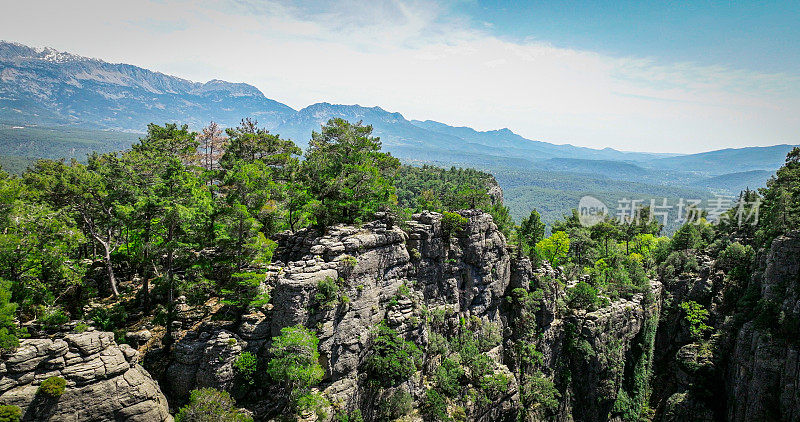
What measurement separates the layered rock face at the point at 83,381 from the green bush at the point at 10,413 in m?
0.48

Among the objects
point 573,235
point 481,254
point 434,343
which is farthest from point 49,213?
point 573,235

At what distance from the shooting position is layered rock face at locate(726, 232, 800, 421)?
38906mm

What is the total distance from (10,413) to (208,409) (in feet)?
26.8

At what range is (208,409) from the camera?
752 inches

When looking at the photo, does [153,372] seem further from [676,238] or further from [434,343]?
[676,238]

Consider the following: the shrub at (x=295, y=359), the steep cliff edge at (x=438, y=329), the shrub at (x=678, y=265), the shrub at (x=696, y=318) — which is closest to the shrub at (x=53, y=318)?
the steep cliff edge at (x=438, y=329)

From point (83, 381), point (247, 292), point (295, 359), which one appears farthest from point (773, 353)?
point (83, 381)

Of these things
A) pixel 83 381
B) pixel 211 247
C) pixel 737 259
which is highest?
pixel 211 247

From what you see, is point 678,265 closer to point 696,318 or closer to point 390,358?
point 696,318

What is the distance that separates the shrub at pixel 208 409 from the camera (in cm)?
1902

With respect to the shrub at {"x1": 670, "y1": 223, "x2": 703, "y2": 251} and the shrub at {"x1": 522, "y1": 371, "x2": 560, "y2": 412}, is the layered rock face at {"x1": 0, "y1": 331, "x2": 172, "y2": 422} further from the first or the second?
the shrub at {"x1": 670, "y1": 223, "x2": 703, "y2": 251}

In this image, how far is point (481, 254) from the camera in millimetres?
41188

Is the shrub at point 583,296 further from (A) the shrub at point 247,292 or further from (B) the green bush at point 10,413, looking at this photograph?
(B) the green bush at point 10,413

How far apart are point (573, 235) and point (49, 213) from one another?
6665 cm
